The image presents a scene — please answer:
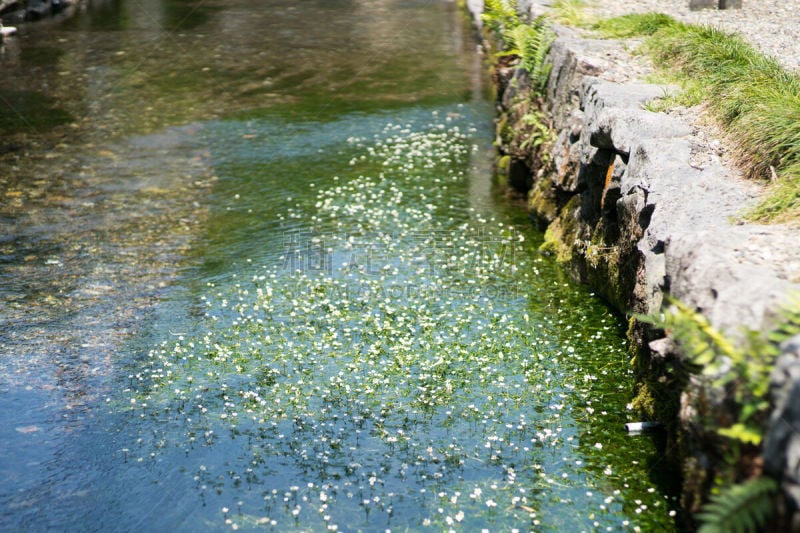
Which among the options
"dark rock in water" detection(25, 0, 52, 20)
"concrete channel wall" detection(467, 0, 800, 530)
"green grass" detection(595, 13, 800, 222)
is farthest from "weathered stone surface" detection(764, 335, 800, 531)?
"dark rock in water" detection(25, 0, 52, 20)

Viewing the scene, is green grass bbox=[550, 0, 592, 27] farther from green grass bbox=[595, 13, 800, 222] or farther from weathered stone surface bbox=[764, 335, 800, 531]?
weathered stone surface bbox=[764, 335, 800, 531]

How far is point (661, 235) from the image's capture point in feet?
23.2

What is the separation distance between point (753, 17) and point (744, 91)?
5.49 metres

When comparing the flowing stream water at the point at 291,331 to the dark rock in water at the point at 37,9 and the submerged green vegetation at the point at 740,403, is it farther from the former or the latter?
the dark rock in water at the point at 37,9

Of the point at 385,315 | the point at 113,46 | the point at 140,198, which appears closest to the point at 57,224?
the point at 140,198

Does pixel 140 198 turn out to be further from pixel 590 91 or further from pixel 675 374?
pixel 675 374

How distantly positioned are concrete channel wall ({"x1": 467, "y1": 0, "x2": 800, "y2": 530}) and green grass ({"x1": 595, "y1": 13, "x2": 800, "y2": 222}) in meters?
0.25

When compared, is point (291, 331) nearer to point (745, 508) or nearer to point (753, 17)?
point (745, 508)

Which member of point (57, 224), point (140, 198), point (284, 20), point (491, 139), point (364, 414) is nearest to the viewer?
point (364, 414)

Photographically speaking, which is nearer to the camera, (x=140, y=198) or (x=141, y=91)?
(x=140, y=198)

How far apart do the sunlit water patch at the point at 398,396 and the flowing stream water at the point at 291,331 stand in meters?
0.03

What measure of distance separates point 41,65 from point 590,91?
13.5m

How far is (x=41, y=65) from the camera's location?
19.1 meters

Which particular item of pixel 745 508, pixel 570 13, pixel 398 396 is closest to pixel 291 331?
pixel 398 396
